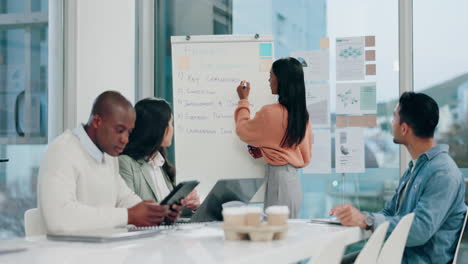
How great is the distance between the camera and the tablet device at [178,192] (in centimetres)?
244

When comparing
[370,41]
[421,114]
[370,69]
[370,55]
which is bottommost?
[421,114]

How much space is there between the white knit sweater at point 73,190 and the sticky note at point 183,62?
1951 mm

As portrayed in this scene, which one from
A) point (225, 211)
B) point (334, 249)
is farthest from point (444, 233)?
point (334, 249)

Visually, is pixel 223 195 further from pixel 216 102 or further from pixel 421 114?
pixel 216 102

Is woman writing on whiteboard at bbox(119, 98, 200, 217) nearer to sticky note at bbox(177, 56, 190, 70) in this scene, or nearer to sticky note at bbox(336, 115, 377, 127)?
sticky note at bbox(177, 56, 190, 70)

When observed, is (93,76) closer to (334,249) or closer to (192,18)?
(192,18)

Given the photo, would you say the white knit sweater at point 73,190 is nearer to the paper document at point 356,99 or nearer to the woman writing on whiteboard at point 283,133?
the woman writing on whiteboard at point 283,133

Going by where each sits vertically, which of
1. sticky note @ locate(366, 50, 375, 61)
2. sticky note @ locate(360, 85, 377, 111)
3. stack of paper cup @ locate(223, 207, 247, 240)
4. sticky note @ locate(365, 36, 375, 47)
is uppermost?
sticky note @ locate(365, 36, 375, 47)

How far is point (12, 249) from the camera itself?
6.53 ft

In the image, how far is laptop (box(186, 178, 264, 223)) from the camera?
2.74m

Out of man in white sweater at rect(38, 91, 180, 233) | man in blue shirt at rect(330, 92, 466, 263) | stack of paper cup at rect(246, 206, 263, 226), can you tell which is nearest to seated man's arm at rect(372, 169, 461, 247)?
man in blue shirt at rect(330, 92, 466, 263)

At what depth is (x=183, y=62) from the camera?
465 centimetres

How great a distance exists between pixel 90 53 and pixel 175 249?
2.77 metres

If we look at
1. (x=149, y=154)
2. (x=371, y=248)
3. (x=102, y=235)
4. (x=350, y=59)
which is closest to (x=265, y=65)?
(x=350, y=59)
